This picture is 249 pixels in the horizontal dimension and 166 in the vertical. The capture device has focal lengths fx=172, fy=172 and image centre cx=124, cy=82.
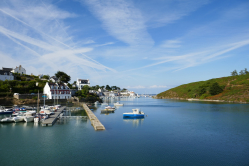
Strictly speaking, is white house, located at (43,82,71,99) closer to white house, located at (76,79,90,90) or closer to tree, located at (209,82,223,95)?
white house, located at (76,79,90,90)

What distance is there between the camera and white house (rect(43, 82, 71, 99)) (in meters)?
83.2

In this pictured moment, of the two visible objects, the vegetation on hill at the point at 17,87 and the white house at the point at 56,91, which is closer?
the vegetation on hill at the point at 17,87

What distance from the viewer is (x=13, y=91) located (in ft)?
268

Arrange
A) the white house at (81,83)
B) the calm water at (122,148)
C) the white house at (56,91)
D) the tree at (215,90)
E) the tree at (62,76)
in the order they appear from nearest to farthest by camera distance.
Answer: the calm water at (122,148) < the white house at (56,91) < the tree at (62,76) < the tree at (215,90) < the white house at (81,83)

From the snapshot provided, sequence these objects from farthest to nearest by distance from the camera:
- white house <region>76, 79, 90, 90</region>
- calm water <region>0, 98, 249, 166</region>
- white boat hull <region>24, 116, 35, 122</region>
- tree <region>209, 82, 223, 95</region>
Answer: white house <region>76, 79, 90, 90</region> → tree <region>209, 82, 223, 95</region> → white boat hull <region>24, 116, 35, 122</region> → calm water <region>0, 98, 249, 166</region>

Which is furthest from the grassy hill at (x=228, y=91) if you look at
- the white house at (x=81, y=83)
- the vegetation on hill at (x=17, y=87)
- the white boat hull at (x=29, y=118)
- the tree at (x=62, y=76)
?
the vegetation on hill at (x=17, y=87)

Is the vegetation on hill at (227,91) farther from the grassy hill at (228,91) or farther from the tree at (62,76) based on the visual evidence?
the tree at (62,76)

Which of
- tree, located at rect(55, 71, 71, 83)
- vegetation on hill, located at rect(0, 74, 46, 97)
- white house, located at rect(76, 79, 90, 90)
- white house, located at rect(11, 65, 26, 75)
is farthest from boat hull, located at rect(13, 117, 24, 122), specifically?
white house, located at rect(76, 79, 90, 90)

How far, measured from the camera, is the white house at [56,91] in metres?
83.2

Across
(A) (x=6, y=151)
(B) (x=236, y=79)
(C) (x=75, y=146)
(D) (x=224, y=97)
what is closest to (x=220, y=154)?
(C) (x=75, y=146)

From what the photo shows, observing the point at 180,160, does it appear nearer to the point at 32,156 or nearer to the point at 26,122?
the point at 32,156

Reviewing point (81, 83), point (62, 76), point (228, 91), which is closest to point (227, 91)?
point (228, 91)

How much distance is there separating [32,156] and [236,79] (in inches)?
6343

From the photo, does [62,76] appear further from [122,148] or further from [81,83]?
[122,148]
